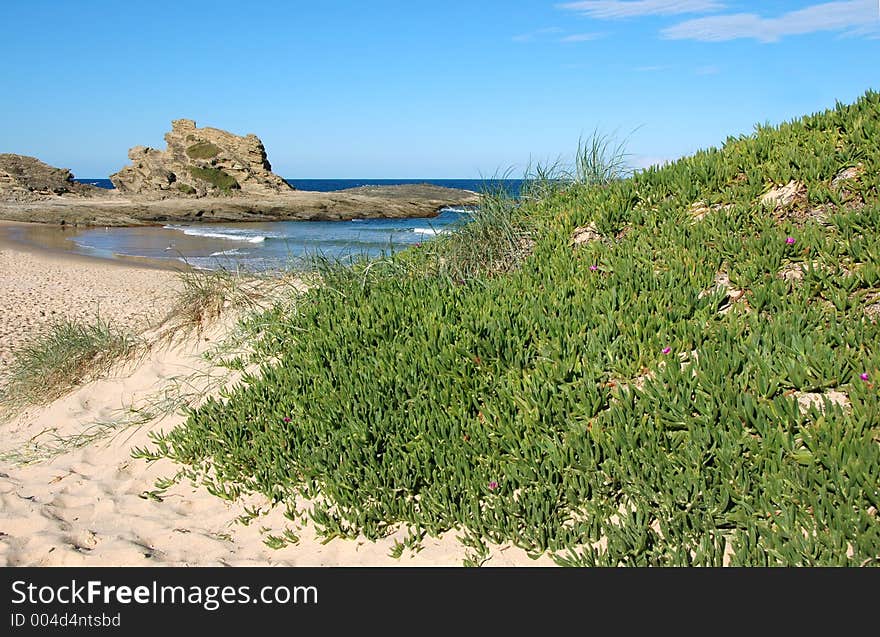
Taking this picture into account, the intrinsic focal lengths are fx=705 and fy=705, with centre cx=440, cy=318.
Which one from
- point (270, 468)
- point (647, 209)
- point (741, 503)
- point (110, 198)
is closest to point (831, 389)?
point (741, 503)

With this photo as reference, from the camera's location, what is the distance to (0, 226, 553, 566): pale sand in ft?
13.8

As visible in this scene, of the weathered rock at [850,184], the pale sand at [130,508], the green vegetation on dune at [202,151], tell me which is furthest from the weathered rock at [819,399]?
the green vegetation on dune at [202,151]

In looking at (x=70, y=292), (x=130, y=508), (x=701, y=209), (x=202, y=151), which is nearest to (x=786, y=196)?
(x=701, y=209)

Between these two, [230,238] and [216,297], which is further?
[230,238]

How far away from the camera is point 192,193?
56.7 m

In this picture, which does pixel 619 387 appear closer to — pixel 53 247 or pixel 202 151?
pixel 53 247

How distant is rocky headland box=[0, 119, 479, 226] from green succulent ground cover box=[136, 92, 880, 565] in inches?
1536

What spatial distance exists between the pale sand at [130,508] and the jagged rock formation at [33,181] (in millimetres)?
56031

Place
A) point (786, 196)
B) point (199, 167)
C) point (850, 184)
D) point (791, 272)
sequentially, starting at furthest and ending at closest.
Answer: point (199, 167)
point (786, 196)
point (850, 184)
point (791, 272)

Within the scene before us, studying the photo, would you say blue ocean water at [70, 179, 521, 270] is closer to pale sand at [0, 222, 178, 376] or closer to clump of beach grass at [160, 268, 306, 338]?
pale sand at [0, 222, 178, 376]

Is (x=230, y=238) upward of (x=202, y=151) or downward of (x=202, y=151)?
downward

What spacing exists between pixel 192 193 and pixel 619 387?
5731 cm

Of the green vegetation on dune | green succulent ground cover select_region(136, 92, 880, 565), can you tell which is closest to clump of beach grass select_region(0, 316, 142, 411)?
green succulent ground cover select_region(136, 92, 880, 565)
